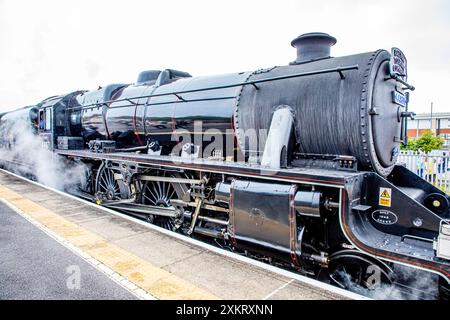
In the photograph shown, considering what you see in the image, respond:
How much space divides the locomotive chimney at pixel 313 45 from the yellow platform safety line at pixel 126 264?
10.3 ft

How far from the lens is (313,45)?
415cm

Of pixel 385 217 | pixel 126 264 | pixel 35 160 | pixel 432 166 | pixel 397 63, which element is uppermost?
pixel 397 63

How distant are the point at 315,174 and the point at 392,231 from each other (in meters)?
1.00

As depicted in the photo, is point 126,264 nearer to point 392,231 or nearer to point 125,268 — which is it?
point 125,268

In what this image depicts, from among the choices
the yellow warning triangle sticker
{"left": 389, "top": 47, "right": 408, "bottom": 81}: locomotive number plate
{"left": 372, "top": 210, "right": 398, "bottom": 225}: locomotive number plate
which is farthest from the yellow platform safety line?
{"left": 389, "top": 47, "right": 408, "bottom": 81}: locomotive number plate

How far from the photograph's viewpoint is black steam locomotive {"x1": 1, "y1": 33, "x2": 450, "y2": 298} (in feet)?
9.84

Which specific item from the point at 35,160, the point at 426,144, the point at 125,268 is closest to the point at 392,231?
the point at 125,268

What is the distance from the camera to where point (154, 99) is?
5.89 metres

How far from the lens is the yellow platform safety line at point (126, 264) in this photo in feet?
9.47

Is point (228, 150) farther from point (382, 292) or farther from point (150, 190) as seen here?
point (382, 292)

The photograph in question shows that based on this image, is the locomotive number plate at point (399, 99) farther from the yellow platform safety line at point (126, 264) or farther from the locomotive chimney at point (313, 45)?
the yellow platform safety line at point (126, 264)

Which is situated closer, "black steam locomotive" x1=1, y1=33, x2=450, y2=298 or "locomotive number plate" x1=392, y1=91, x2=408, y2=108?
→ "black steam locomotive" x1=1, y1=33, x2=450, y2=298

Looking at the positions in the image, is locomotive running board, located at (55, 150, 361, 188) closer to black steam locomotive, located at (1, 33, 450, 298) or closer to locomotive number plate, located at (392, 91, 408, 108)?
black steam locomotive, located at (1, 33, 450, 298)

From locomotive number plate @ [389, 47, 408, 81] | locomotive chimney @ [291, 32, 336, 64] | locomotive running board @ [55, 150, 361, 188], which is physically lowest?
locomotive running board @ [55, 150, 361, 188]
